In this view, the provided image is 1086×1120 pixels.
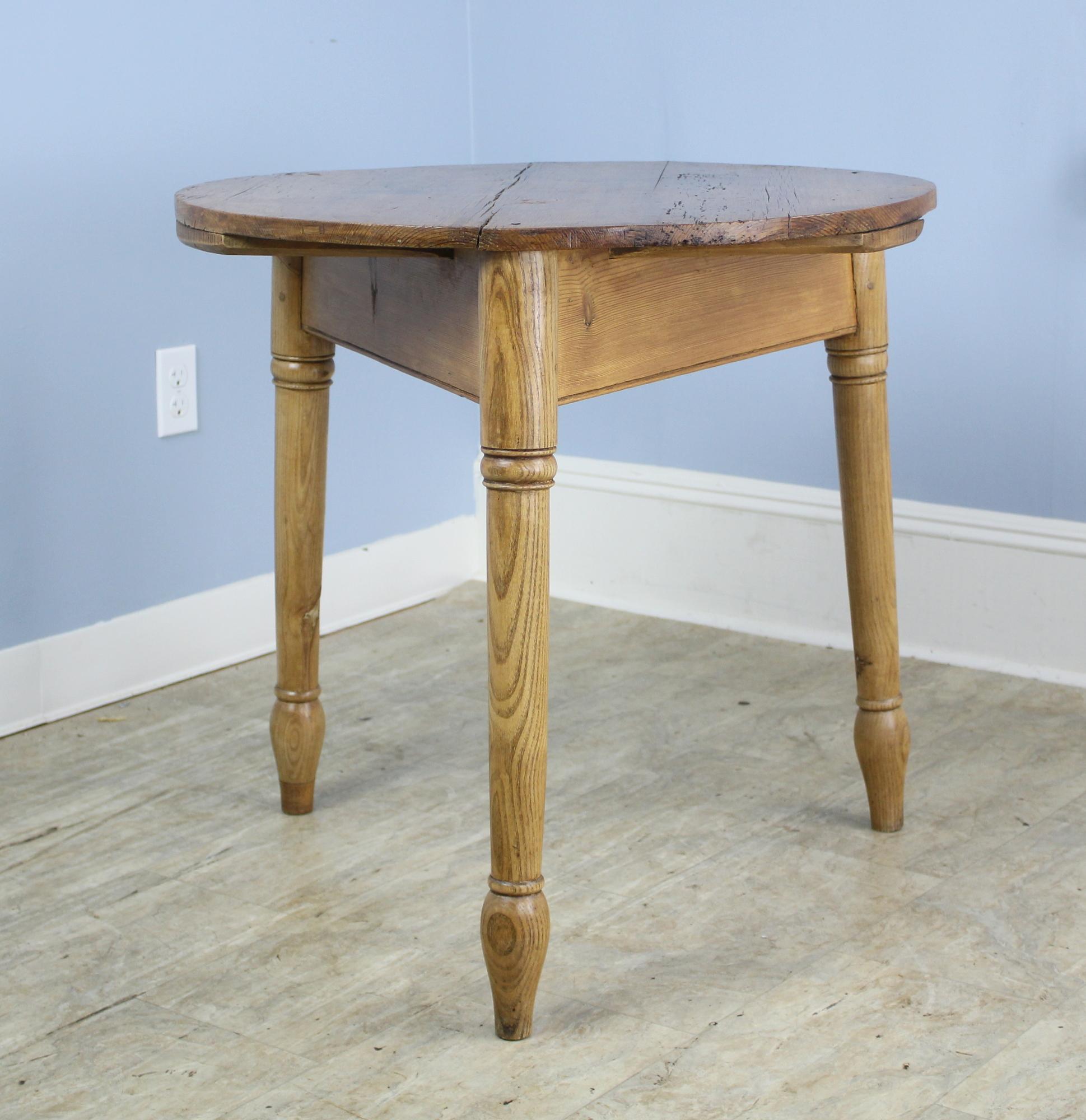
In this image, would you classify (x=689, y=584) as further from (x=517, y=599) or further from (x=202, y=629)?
(x=517, y=599)

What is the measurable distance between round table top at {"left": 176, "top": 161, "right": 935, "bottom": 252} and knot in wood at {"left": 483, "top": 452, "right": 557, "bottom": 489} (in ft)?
0.41

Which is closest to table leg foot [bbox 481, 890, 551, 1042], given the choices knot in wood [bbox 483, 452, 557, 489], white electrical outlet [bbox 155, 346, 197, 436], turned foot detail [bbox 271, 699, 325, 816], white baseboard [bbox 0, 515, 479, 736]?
knot in wood [bbox 483, 452, 557, 489]

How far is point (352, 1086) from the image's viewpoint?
0.92m

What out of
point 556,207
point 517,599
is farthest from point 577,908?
point 556,207

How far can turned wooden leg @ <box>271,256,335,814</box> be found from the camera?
1.22 m

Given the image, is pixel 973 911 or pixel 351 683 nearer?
pixel 973 911

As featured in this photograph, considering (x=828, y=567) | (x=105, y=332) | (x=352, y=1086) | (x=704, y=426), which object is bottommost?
(x=352, y=1086)

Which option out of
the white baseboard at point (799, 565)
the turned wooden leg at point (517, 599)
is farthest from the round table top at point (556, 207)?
the white baseboard at point (799, 565)

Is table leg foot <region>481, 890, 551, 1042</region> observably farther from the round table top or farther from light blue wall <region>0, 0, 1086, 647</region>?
light blue wall <region>0, 0, 1086, 647</region>

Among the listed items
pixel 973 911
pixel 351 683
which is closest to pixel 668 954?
pixel 973 911

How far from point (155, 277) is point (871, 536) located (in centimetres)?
83

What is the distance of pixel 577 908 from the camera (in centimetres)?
115

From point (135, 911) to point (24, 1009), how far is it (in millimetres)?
150

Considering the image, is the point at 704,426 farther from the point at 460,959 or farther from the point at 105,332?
the point at 460,959
